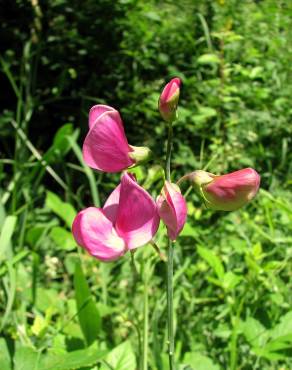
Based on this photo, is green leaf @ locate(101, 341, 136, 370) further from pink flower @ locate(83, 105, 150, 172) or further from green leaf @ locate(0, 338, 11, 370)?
pink flower @ locate(83, 105, 150, 172)

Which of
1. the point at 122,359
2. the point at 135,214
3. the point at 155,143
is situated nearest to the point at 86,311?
the point at 122,359

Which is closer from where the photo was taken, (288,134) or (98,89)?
(288,134)

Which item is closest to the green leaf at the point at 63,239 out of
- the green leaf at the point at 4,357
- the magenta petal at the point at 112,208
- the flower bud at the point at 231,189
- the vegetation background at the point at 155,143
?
the vegetation background at the point at 155,143

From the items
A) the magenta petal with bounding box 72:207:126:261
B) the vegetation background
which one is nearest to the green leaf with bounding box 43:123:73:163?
the vegetation background

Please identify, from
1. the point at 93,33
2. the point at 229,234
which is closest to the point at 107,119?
the point at 229,234

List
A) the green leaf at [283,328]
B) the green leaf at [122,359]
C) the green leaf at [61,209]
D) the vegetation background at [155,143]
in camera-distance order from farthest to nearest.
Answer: the green leaf at [61,209] < the vegetation background at [155,143] < the green leaf at [283,328] < the green leaf at [122,359]

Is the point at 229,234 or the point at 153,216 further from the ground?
the point at 153,216

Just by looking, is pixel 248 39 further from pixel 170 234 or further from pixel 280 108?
pixel 170 234

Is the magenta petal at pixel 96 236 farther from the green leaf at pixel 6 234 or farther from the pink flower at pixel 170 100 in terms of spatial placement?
the green leaf at pixel 6 234
